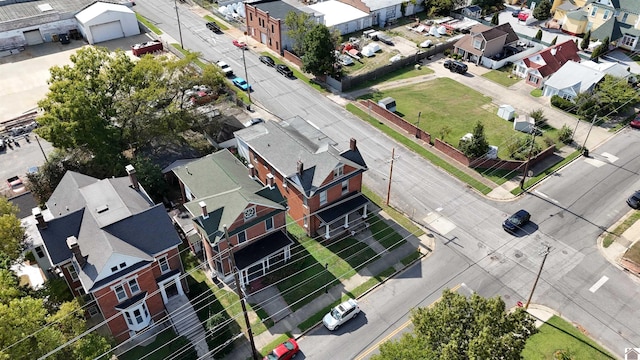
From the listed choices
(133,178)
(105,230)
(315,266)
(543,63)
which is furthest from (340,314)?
(543,63)

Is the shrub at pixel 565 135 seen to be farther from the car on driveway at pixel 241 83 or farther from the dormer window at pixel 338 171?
the car on driveway at pixel 241 83

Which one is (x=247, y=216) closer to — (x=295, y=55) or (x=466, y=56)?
(x=295, y=55)

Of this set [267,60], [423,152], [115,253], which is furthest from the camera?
[267,60]

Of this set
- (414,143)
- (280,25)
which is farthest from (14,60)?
(414,143)

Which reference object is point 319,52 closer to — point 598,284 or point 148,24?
point 148,24

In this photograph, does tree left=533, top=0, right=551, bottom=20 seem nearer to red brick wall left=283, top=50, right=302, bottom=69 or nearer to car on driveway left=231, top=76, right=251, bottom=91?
red brick wall left=283, top=50, right=302, bottom=69

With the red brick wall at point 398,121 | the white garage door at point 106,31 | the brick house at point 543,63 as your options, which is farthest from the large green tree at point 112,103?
the brick house at point 543,63

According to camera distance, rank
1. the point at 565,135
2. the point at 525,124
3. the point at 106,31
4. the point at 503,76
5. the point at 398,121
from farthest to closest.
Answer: the point at 106,31 → the point at 503,76 → the point at 398,121 → the point at 525,124 → the point at 565,135

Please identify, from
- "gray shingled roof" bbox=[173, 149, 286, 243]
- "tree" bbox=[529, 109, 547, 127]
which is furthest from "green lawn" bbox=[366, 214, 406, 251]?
"tree" bbox=[529, 109, 547, 127]
